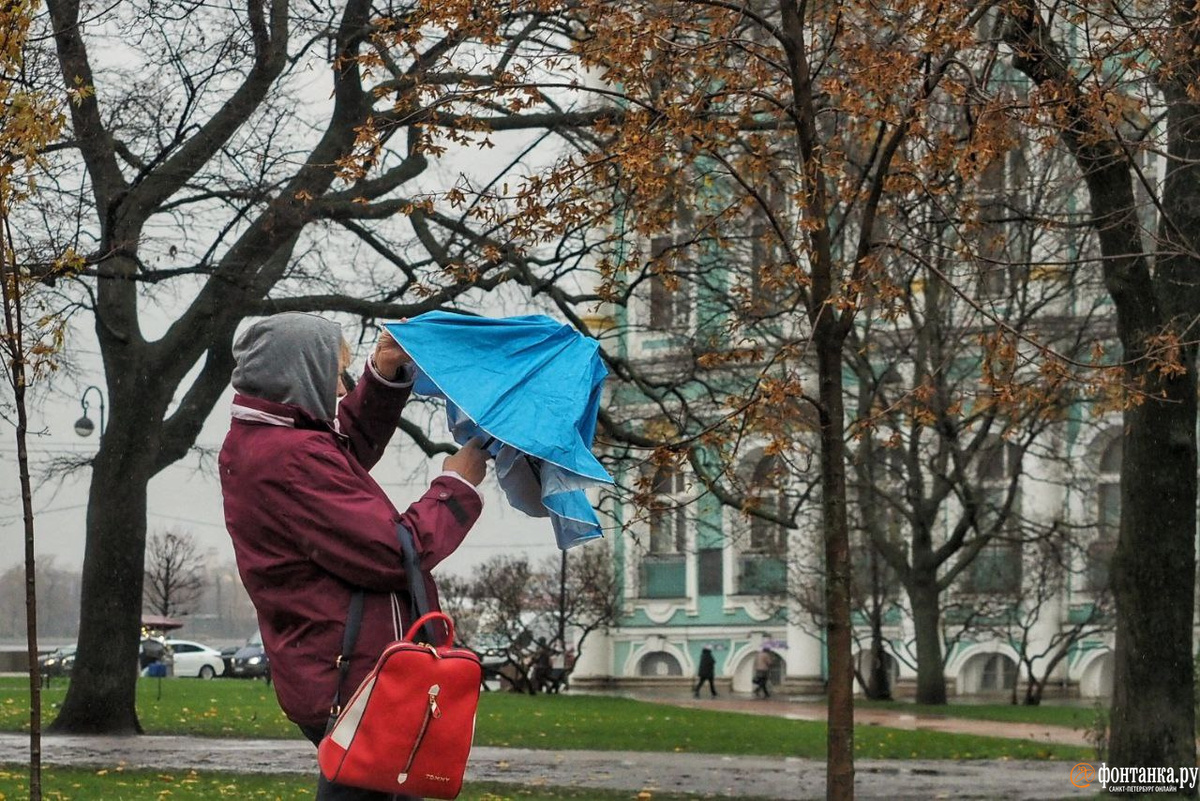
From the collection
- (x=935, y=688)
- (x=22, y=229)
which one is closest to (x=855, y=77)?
(x=22, y=229)

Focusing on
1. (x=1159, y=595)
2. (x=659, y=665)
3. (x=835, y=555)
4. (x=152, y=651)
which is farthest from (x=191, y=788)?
(x=659, y=665)

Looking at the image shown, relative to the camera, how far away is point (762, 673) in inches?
1682

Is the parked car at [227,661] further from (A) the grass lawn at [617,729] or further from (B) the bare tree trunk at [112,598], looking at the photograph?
(B) the bare tree trunk at [112,598]

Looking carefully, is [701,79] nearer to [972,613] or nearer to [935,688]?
[935,688]

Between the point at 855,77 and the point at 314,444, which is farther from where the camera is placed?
the point at 855,77

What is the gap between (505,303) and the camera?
63.9 feet

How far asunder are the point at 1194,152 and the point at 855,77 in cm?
573

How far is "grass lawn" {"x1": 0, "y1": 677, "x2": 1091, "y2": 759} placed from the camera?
64.8 ft

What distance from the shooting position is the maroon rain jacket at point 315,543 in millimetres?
3941

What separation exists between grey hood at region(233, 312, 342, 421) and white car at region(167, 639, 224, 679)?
54800 millimetres

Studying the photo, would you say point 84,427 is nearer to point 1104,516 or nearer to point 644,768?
point 644,768

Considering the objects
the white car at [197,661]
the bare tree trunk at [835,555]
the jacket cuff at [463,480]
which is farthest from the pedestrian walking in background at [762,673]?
the jacket cuff at [463,480]

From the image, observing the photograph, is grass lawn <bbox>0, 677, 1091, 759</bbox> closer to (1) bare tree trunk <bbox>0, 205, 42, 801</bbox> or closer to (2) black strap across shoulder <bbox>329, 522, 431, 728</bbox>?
(1) bare tree trunk <bbox>0, 205, 42, 801</bbox>

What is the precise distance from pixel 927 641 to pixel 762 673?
33.1 ft
